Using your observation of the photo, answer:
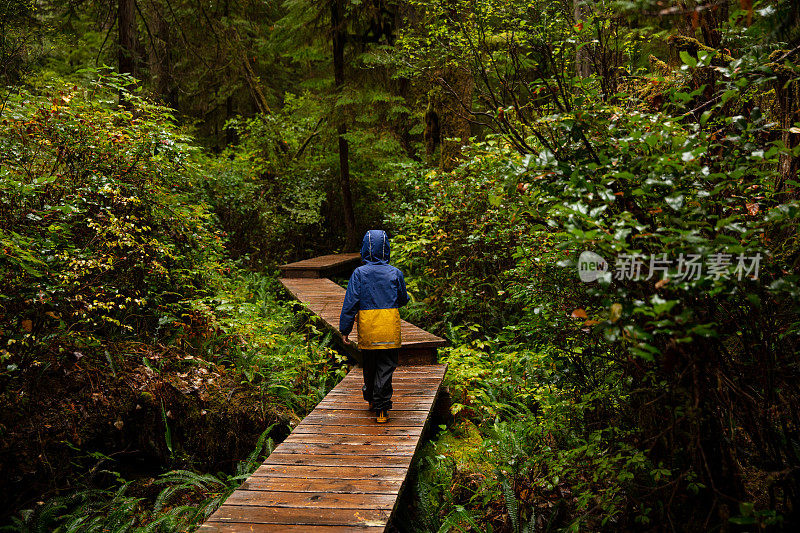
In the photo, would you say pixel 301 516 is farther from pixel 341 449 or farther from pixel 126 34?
pixel 126 34

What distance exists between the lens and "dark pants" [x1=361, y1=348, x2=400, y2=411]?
5.20 meters

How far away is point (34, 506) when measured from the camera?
448 centimetres

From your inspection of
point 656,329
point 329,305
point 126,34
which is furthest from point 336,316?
point 126,34

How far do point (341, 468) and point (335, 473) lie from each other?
0.32 ft

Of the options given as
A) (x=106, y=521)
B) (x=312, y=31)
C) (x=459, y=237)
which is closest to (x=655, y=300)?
(x=106, y=521)

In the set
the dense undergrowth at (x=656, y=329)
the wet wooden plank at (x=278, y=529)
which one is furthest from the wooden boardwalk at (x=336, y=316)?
the wet wooden plank at (x=278, y=529)

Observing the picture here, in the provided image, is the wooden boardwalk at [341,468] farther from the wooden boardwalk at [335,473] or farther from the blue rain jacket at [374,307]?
the blue rain jacket at [374,307]

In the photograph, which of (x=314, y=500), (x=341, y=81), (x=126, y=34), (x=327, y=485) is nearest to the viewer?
(x=314, y=500)

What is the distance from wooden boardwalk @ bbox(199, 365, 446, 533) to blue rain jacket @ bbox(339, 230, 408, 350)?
819 millimetres

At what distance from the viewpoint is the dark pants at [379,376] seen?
5.20m

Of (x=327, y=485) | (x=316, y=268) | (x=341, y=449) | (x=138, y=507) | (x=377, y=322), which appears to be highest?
(x=377, y=322)

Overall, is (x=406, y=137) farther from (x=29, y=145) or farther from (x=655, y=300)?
(x=655, y=300)

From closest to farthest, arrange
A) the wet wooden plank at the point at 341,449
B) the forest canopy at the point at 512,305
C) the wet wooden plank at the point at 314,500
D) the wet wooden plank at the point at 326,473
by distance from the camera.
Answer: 1. the forest canopy at the point at 512,305
2. the wet wooden plank at the point at 314,500
3. the wet wooden plank at the point at 326,473
4. the wet wooden plank at the point at 341,449

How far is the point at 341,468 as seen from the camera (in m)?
4.19
